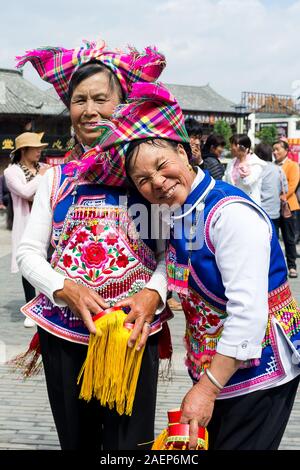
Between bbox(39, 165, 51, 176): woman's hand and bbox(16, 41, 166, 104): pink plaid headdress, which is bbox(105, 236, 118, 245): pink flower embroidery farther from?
bbox(39, 165, 51, 176): woman's hand

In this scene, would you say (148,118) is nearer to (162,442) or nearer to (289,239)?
(162,442)

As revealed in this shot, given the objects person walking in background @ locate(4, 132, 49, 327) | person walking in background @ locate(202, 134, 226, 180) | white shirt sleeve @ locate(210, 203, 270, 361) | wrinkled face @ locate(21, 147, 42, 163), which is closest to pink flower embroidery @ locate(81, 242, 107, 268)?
white shirt sleeve @ locate(210, 203, 270, 361)

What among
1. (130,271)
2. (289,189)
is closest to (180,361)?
(130,271)

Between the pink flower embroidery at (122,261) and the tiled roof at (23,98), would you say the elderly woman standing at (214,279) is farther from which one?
the tiled roof at (23,98)

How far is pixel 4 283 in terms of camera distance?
7.37 metres

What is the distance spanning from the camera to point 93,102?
6.68ft

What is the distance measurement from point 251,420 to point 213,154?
5019 millimetres

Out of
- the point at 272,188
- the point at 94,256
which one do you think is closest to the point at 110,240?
the point at 94,256

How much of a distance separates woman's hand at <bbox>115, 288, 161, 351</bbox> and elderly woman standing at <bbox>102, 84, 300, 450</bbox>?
4.3 inches

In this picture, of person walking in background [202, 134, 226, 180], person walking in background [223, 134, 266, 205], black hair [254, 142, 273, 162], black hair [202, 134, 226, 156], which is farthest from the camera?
black hair [254, 142, 273, 162]

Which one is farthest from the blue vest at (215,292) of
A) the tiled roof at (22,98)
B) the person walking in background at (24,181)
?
the tiled roof at (22,98)

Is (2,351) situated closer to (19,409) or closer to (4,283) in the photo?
(19,409)

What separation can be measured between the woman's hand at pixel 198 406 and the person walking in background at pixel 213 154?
4.61 m

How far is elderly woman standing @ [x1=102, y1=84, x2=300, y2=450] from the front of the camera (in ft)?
5.35
